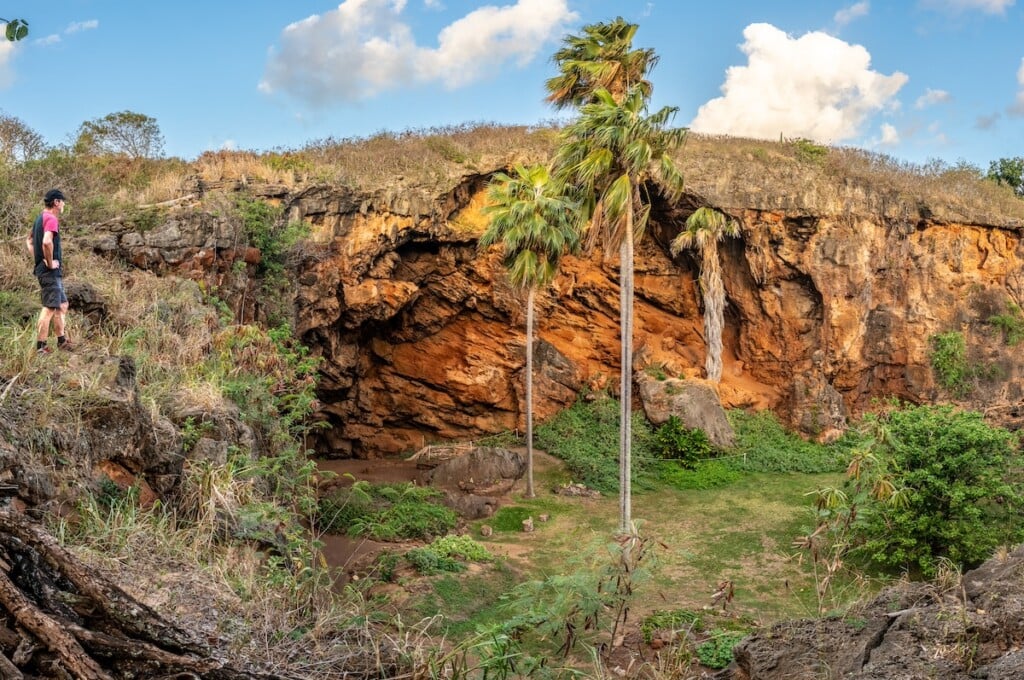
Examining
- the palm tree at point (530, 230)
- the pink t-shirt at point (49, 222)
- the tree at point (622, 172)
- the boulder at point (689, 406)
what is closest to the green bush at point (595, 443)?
the boulder at point (689, 406)

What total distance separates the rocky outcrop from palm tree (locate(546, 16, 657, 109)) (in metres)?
11.9

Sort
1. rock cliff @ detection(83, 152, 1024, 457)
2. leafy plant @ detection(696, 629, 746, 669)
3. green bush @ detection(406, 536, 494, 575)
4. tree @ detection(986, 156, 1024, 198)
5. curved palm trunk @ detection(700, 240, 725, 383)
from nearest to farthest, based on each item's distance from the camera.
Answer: leafy plant @ detection(696, 629, 746, 669) < green bush @ detection(406, 536, 494, 575) < curved palm trunk @ detection(700, 240, 725, 383) < rock cliff @ detection(83, 152, 1024, 457) < tree @ detection(986, 156, 1024, 198)

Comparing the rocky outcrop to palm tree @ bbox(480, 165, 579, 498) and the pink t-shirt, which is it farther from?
palm tree @ bbox(480, 165, 579, 498)

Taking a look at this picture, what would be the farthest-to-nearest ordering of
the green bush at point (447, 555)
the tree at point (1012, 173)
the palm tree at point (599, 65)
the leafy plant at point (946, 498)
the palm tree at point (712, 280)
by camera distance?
the tree at point (1012, 173) → the palm tree at point (712, 280) → the palm tree at point (599, 65) → the green bush at point (447, 555) → the leafy plant at point (946, 498)

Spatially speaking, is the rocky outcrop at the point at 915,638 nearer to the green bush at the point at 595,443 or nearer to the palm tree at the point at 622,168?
the palm tree at the point at 622,168

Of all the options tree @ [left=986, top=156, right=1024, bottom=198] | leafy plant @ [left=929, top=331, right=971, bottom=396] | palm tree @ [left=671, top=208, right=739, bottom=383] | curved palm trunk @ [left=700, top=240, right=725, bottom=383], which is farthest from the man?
tree @ [left=986, top=156, right=1024, bottom=198]

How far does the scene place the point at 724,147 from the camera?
Result: 2405 cm

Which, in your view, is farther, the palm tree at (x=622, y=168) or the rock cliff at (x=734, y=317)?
the rock cliff at (x=734, y=317)

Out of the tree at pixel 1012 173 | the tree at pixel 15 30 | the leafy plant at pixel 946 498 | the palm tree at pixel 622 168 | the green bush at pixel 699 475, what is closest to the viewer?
the tree at pixel 15 30

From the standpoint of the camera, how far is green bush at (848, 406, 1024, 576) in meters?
11.1

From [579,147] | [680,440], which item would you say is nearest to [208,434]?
[579,147]

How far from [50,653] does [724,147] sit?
2394 cm

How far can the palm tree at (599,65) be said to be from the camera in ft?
51.3

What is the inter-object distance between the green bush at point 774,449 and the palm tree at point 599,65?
33.4 ft
